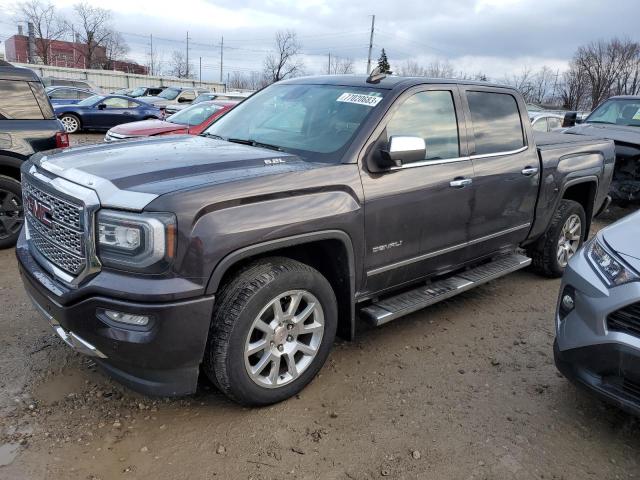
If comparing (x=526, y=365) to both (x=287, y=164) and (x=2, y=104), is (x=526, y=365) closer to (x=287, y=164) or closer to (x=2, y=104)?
(x=287, y=164)

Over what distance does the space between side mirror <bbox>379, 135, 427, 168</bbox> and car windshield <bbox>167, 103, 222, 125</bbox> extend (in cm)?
759

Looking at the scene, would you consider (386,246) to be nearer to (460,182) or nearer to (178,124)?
(460,182)

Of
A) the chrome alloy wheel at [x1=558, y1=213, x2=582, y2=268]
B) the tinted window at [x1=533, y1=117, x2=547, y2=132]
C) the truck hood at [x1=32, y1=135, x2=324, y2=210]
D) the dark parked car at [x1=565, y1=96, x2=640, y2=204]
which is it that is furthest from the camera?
the tinted window at [x1=533, y1=117, x2=547, y2=132]

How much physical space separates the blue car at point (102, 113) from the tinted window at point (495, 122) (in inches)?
623

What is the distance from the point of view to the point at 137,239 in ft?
7.92

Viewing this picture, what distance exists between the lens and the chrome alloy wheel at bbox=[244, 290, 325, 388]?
9.48 ft

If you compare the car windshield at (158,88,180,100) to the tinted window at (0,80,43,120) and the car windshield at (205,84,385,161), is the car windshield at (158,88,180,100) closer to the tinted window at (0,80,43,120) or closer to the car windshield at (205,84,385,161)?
the tinted window at (0,80,43,120)

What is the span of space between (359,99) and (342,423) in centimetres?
213

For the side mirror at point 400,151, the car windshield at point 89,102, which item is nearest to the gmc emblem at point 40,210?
the side mirror at point 400,151

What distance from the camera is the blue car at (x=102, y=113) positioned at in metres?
17.3

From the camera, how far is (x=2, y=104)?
5.63m

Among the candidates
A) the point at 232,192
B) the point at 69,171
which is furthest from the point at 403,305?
the point at 69,171

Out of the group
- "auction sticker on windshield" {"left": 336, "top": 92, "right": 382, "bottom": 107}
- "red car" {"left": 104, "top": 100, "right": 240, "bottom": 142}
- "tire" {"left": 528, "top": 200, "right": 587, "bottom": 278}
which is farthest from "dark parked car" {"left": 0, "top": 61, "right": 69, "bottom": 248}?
"tire" {"left": 528, "top": 200, "right": 587, "bottom": 278}

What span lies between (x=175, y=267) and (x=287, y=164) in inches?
39.9
